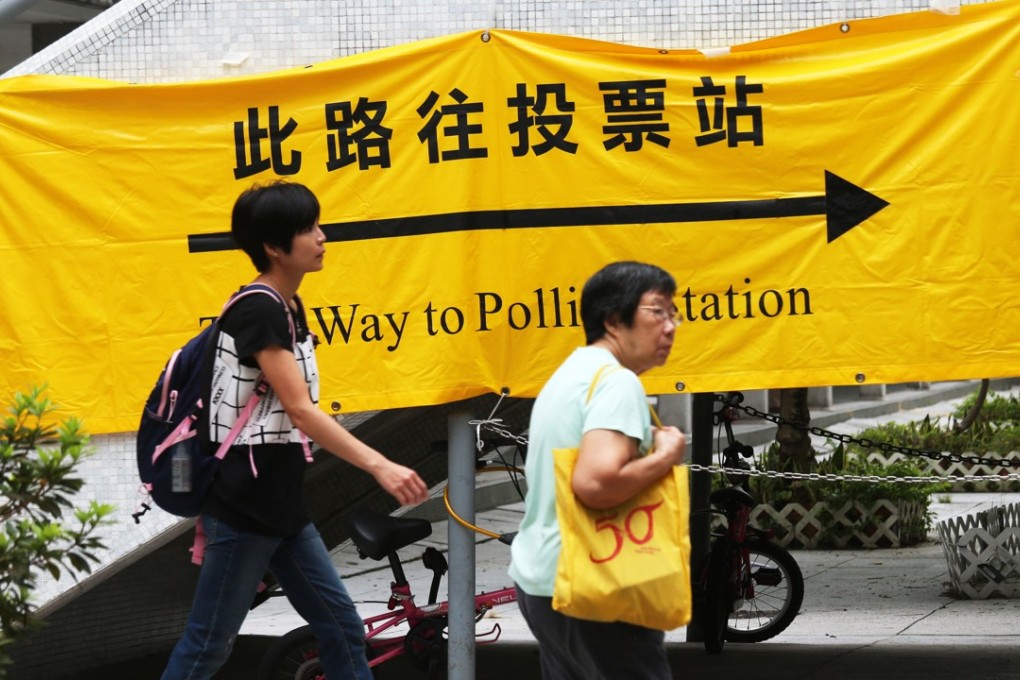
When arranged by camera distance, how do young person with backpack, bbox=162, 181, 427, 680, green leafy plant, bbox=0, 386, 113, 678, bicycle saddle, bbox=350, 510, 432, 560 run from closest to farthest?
1. green leafy plant, bbox=0, 386, 113, 678
2. young person with backpack, bbox=162, 181, 427, 680
3. bicycle saddle, bbox=350, 510, 432, 560

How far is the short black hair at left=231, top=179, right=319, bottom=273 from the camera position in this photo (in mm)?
4609

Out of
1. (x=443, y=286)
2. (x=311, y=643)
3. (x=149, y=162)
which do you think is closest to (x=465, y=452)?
(x=443, y=286)

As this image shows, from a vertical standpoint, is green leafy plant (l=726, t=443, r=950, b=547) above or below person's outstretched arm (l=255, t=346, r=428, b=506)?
below

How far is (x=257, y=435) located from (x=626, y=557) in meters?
1.42

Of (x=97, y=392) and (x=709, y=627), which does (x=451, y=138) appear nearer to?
(x=97, y=392)

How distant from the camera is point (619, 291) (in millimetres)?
3926

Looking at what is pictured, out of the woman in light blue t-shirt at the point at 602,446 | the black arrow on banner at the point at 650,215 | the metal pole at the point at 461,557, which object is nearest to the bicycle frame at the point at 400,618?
the metal pole at the point at 461,557

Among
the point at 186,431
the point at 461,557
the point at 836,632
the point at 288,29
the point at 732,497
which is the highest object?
the point at 288,29

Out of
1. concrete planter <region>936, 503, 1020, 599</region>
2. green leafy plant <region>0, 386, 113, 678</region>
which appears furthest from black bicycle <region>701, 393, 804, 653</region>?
green leafy plant <region>0, 386, 113, 678</region>

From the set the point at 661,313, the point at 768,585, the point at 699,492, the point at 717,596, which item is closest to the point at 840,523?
the point at 768,585

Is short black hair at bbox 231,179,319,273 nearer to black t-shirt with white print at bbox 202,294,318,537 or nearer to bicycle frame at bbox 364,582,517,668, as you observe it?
black t-shirt with white print at bbox 202,294,318,537

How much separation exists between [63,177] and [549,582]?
303 cm

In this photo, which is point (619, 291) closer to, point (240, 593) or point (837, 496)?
point (240, 593)

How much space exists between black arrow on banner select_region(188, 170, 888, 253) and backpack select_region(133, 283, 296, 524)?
1.24 metres
